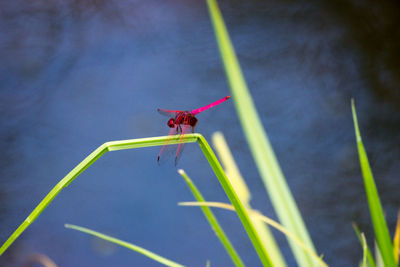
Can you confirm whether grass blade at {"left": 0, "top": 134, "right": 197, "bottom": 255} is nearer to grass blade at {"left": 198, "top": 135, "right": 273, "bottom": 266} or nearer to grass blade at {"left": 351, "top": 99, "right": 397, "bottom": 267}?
grass blade at {"left": 198, "top": 135, "right": 273, "bottom": 266}

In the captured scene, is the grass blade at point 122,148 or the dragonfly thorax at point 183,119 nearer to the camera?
the grass blade at point 122,148

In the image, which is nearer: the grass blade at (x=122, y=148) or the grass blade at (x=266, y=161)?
the grass blade at (x=122, y=148)

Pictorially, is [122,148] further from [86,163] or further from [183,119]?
[183,119]

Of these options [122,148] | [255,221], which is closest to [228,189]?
[122,148]

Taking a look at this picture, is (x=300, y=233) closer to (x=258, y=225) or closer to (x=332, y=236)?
(x=258, y=225)

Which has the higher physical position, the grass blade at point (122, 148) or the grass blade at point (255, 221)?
the grass blade at point (255, 221)

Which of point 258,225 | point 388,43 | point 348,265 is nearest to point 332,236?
point 348,265

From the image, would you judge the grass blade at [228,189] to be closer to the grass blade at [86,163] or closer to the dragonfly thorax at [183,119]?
the grass blade at [86,163]

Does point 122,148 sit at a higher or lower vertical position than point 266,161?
lower

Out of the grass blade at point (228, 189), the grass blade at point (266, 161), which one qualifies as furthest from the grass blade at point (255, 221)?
the grass blade at point (228, 189)

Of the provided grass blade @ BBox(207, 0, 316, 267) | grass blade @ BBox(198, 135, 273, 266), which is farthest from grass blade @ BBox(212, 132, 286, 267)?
grass blade @ BBox(198, 135, 273, 266)

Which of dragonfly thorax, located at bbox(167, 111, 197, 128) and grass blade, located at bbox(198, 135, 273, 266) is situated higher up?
dragonfly thorax, located at bbox(167, 111, 197, 128)

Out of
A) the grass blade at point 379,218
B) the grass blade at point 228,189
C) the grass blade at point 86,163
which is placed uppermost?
the grass blade at point 379,218

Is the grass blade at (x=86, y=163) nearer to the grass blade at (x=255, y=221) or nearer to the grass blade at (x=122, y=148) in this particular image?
the grass blade at (x=122, y=148)
